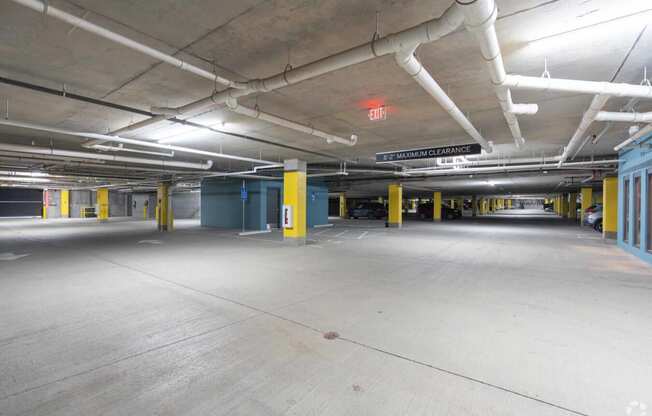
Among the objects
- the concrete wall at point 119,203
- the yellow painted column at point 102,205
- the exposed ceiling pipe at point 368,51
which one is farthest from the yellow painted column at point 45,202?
the exposed ceiling pipe at point 368,51

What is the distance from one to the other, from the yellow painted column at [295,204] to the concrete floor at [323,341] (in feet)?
14.0

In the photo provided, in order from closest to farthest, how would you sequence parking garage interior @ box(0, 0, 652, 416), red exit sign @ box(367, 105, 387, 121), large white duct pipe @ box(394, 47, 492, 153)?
parking garage interior @ box(0, 0, 652, 416) < large white duct pipe @ box(394, 47, 492, 153) < red exit sign @ box(367, 105, 387, 121)

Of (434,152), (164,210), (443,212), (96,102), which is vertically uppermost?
(96,102)

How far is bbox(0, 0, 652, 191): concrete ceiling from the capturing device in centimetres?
293

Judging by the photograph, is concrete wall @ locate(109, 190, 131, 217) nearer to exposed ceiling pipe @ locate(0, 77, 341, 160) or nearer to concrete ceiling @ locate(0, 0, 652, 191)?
exposed ceiling pipe @ locate(0, 77, 341, 160)

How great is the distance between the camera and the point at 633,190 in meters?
8.77

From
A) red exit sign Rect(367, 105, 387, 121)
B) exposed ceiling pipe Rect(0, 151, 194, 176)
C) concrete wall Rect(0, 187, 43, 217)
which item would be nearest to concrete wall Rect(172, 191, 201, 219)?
concrete wall Rect(0, 187, 43, 217)

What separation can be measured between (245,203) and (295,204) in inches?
283

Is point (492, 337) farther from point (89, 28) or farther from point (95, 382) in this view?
point (89, 28)

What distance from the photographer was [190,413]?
2.06m

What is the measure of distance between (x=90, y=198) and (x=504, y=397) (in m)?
40.9

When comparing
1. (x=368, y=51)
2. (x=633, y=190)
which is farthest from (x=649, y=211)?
(x=368, y=51)

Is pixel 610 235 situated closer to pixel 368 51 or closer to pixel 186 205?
pixel 368 51

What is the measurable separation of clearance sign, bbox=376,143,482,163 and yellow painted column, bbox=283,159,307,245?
313 centimetres
